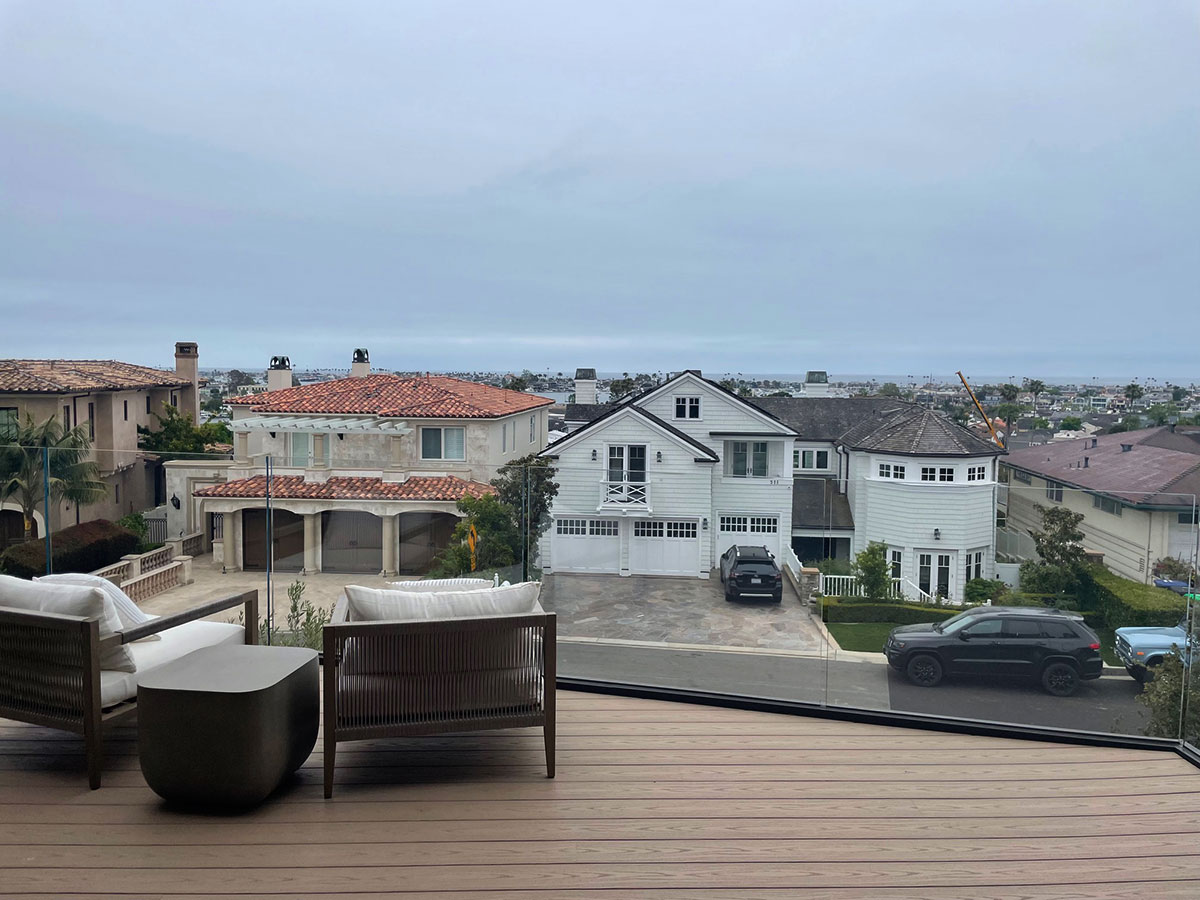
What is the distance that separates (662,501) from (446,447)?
229 centimetres

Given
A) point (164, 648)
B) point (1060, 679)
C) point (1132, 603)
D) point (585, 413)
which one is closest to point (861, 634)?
point (1060, 679)

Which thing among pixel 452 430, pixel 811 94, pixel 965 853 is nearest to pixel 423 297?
pixel 811 94

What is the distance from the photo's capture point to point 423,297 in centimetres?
8994

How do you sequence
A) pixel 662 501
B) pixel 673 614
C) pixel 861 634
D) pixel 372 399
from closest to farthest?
pixel 861 634
pixel 673 614
pixel 662 501
pixel 372 399

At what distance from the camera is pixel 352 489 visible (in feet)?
19.2

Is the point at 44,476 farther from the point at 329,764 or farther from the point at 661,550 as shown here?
the point at 661,550

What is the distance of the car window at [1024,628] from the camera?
173 inches

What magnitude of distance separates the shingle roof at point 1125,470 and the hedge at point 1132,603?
1.38 feet

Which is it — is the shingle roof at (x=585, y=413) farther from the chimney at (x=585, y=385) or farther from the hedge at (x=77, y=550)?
the hedge at (x=77, y=550)

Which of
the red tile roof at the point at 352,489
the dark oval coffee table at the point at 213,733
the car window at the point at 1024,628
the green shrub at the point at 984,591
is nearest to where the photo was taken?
the dark oval coffee table at the point at 213,733

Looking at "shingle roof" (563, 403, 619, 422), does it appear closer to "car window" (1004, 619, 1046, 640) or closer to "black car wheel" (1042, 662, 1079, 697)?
"car window" (1004, 619, 1046, 640)

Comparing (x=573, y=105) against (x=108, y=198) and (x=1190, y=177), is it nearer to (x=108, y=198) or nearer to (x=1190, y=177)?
(x=108, y=198)

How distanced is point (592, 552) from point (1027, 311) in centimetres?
11170

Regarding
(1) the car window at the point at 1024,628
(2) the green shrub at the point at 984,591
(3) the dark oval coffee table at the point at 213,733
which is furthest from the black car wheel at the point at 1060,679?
(3) the dark oval coffee table at the point at 213,733
